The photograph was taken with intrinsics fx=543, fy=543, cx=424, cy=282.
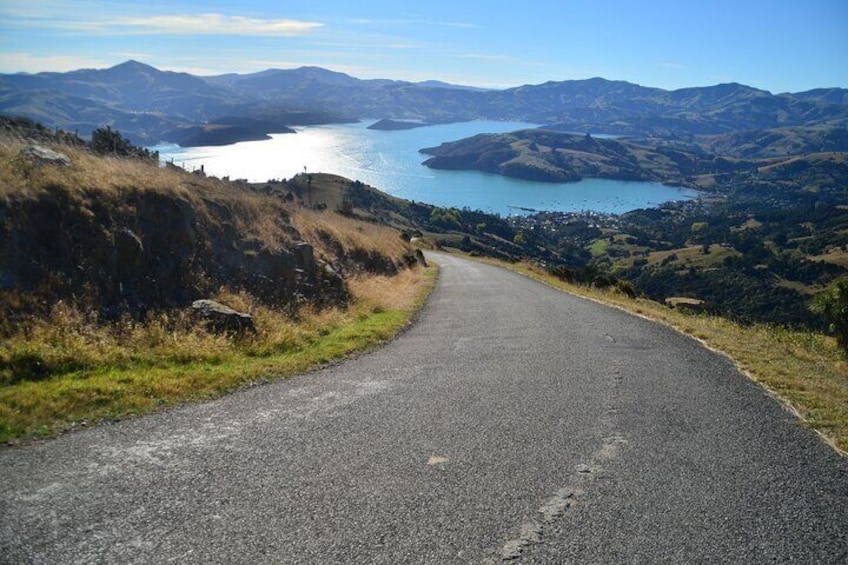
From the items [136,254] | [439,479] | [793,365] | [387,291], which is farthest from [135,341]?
[793,365]

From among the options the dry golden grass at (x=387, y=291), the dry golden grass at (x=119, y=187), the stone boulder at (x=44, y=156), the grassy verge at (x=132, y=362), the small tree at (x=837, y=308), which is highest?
the stone boulder at (x=44, y=156)

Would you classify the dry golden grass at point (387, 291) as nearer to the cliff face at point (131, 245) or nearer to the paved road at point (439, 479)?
the cliff face at point (131, 245)

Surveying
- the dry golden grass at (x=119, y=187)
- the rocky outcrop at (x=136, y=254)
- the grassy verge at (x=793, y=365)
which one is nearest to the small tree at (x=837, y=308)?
the grassy verge at (x=793, y=365)

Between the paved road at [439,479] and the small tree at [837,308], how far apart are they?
338 inches

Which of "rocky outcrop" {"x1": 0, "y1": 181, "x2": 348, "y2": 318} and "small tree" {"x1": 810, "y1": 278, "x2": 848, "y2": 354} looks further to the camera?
"small tree" {"x1": 810, "y1": 278, "x2": 848, "y2": 354}

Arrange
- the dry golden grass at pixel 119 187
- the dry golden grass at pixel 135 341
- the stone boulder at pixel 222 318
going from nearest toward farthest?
the dry golden grass at pixel 135 341, the dry golden grass at pixel 119 187, the stone boulder at pixel 222 318

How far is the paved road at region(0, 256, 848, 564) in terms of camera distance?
16.9ft

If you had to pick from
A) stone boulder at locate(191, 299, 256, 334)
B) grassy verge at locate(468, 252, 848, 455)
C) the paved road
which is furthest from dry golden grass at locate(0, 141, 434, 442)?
grassy verge at locate(468, 252, 848, 455)

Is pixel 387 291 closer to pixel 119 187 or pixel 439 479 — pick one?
pixel 119 187

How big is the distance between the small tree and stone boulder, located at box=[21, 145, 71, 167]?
2213 cm

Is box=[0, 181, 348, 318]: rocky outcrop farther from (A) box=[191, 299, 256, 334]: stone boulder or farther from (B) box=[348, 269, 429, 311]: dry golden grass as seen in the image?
(B) box=[348, 269, 429, 311]: dry golden grass

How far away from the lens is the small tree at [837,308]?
16.7 m

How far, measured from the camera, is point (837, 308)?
1680 cm

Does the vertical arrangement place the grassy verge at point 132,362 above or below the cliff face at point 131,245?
below
